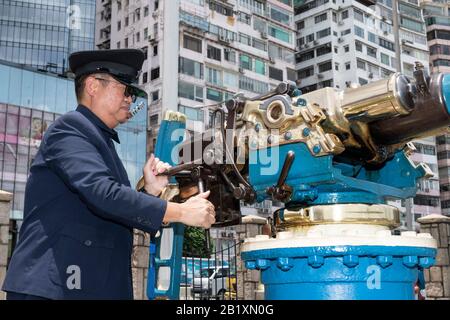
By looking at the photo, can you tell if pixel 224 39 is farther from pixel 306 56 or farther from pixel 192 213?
pixel 192 213

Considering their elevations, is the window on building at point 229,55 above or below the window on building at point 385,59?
below

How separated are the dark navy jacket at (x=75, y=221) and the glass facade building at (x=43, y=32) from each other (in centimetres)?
3712

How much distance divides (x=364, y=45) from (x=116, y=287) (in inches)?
1776

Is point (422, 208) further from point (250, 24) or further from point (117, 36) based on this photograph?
point (117, 36)

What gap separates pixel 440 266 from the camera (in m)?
8.31

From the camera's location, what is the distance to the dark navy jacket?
5.75 ft

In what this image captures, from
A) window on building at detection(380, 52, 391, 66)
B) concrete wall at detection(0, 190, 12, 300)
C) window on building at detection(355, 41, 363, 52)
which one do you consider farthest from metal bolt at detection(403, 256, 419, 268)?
window on building at detection(380, 52, 391, 66)

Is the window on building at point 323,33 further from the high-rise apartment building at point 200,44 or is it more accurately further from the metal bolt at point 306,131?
the metal bolt at point 306,131

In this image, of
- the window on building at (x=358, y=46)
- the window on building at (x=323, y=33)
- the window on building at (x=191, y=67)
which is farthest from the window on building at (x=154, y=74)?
the window on building at (x=358, y=46)

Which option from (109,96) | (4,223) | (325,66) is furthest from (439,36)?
(109,96)

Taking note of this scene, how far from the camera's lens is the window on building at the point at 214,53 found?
3497 cm

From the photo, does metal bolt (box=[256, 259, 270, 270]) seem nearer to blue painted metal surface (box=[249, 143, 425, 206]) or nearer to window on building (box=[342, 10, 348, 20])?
blue painted metal surface (box=[249, 143, 425, 206])

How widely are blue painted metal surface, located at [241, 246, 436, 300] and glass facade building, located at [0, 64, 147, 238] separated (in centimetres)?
2638
